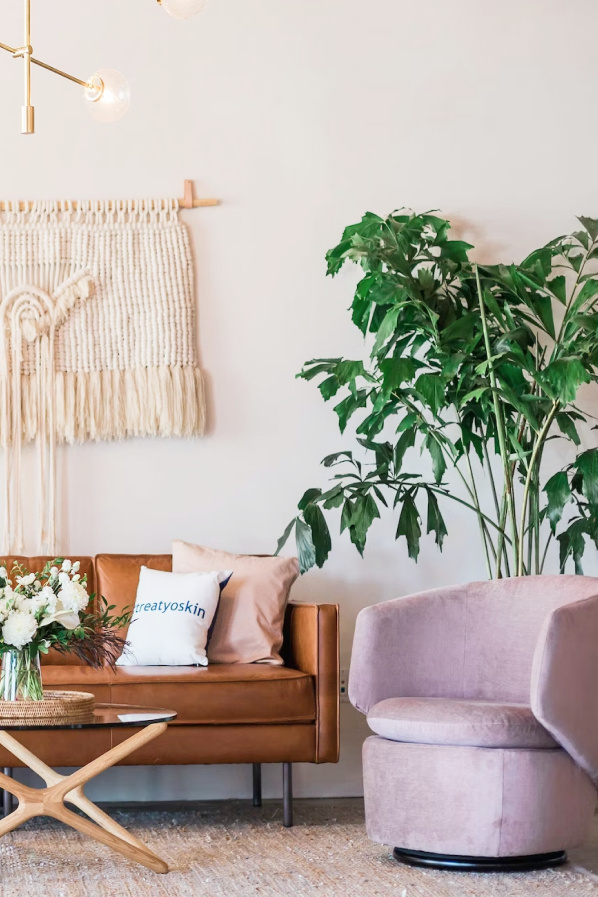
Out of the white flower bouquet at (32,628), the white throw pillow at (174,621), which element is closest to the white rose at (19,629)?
the white flower bouquet at (32,628)

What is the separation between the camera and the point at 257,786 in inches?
140

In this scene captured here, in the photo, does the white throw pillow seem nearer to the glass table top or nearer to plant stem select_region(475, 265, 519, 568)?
the glass table top

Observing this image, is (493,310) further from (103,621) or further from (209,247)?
(103,621)

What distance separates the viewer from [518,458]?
11.2ft

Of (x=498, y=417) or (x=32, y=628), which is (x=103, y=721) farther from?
(x=498, y=417)

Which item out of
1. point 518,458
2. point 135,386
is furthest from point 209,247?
point 518,458

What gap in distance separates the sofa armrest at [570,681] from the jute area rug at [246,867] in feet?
1.09

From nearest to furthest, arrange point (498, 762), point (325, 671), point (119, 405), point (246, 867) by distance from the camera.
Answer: point (498, 762) → point (246, 867) → point (325, 671) → point (119, 405)

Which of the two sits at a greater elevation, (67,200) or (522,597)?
(67,200)

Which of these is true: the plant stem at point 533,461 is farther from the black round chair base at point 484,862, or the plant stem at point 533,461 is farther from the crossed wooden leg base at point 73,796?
the crossed wooden leg base at point 73,796

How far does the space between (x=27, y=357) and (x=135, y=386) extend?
0.40m

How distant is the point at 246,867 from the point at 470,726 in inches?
27.3

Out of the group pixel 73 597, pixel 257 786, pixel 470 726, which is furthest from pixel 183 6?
pixel 257 786

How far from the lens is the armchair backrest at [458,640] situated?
2.92 metres
